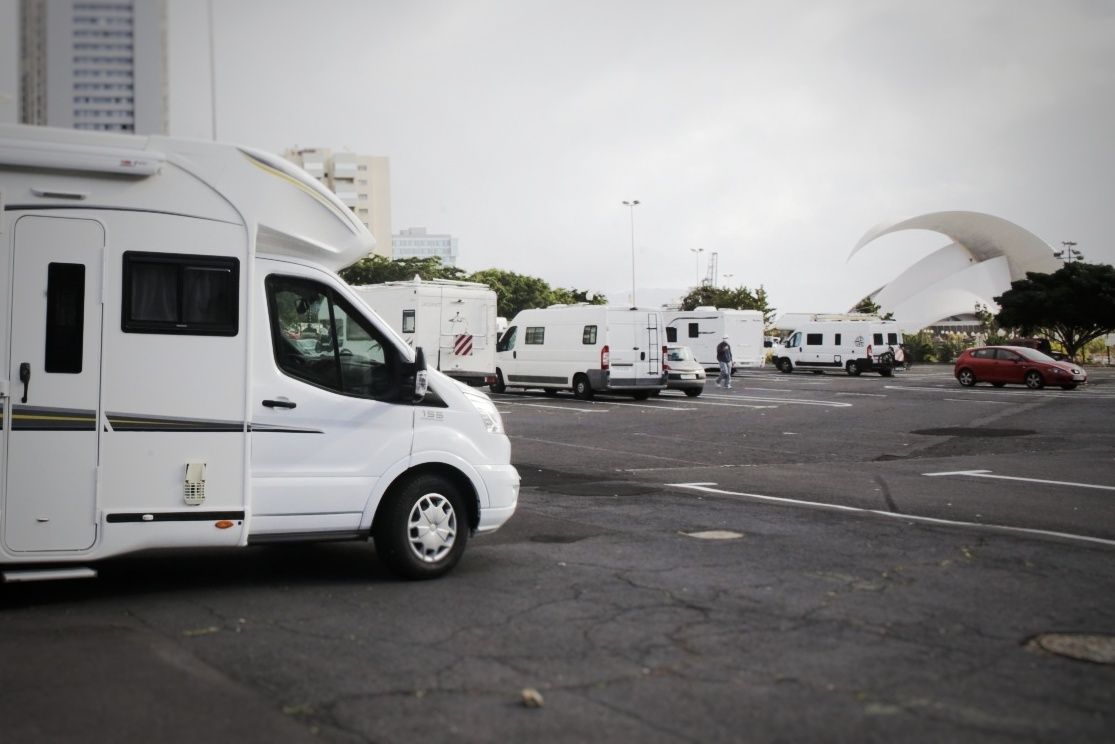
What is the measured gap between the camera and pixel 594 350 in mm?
28797

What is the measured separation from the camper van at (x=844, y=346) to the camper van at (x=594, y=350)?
20.4 m

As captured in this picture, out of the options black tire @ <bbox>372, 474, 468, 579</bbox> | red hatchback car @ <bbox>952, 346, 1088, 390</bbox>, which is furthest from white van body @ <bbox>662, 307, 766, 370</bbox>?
black tire @ <bbox>372, 474, 468, 579</bbox>

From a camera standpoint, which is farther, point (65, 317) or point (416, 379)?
point (416, 379)

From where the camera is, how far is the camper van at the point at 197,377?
6.42 m

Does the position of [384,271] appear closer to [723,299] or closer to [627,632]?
[723,299]

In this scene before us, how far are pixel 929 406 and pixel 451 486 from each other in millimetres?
22587

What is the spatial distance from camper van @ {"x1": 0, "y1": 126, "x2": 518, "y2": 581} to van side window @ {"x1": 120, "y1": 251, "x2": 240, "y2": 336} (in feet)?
0.04

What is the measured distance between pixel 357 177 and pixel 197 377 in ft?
526

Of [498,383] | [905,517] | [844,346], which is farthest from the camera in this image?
[844,346]

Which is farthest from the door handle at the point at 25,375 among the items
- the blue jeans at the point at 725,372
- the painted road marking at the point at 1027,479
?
the blue jeans at the point at 725,372

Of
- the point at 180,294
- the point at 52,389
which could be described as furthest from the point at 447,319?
the point at 52,389

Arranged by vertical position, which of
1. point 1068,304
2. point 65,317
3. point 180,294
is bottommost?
point 65,317

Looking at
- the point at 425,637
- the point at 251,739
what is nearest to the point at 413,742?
the point at 251,739

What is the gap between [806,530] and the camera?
31.0 feet
